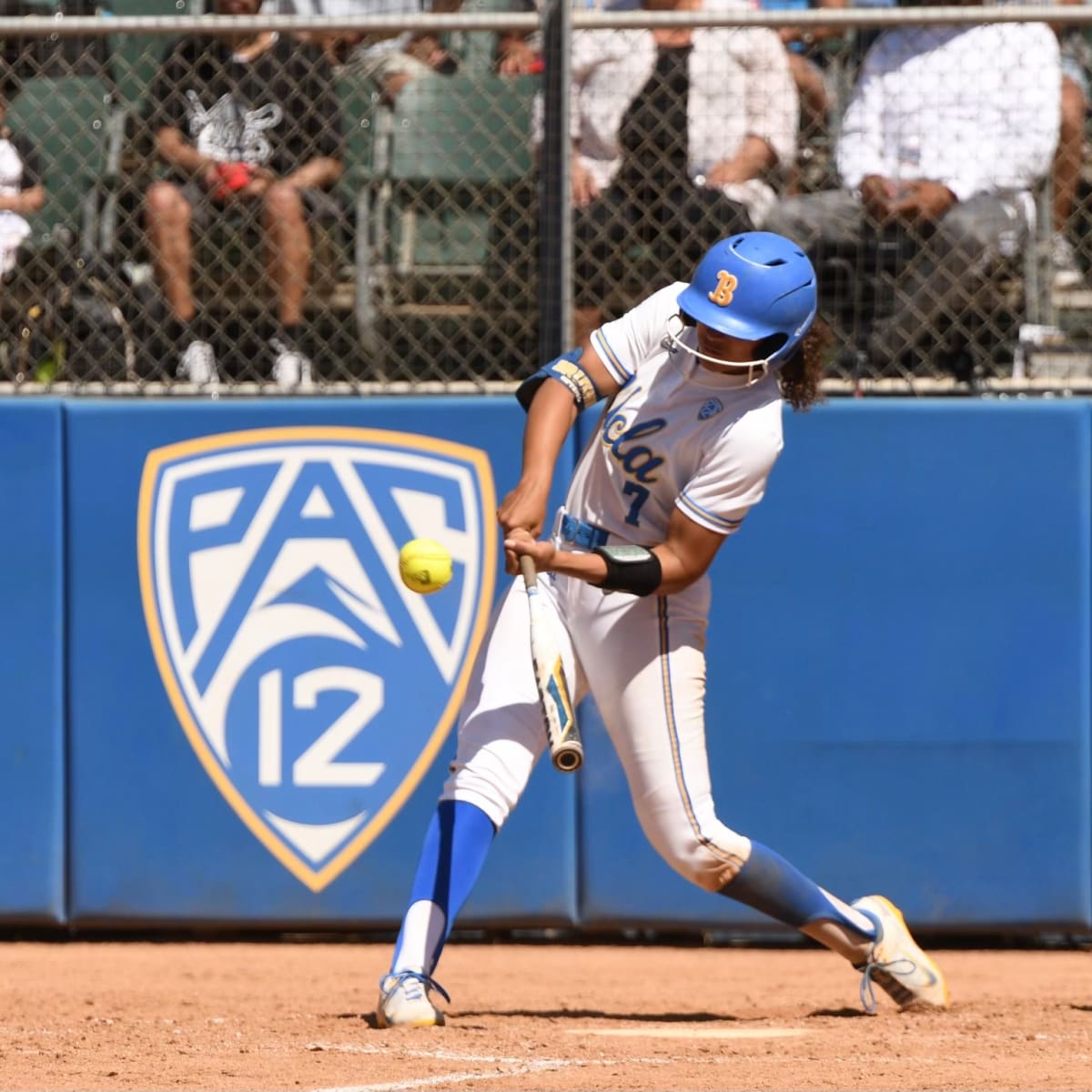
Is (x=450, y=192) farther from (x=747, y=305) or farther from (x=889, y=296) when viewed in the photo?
(x=747, y=305)

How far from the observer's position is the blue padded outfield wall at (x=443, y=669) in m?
5.17

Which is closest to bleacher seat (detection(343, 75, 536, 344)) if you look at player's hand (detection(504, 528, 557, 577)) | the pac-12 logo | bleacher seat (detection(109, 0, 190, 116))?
the pac-12 logo

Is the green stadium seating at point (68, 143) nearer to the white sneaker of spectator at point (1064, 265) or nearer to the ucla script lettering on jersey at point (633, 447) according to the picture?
the ucla script lettering on jersey at point (633, 447)

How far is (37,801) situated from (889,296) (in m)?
2.97

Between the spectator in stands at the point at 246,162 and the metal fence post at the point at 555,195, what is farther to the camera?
the spectator in stands at the point at 246,162

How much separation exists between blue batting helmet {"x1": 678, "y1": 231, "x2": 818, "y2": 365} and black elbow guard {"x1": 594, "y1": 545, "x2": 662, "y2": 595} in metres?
0.50

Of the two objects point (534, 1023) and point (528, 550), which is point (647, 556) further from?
point (534, 1023)

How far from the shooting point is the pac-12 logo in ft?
17.1

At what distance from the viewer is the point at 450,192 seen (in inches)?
207

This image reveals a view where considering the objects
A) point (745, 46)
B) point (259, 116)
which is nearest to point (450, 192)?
point (259, 116)

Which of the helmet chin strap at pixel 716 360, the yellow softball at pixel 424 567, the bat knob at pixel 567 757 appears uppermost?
the helmet chin strap at pixel 716 360

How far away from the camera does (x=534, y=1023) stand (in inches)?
159

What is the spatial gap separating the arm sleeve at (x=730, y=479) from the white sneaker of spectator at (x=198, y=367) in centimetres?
211

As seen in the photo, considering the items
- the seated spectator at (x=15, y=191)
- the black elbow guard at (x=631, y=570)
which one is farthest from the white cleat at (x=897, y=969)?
the seated spectator at (x=15, y=191)
